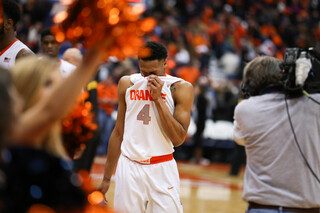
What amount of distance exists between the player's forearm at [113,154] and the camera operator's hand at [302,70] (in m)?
1.79

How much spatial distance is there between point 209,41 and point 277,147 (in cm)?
1594

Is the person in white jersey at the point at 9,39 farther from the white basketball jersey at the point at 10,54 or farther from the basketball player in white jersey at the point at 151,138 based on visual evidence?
the basketball player in white jersey at the point at 151,138

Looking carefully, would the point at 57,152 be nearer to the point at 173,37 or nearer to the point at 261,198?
the point at 261,198

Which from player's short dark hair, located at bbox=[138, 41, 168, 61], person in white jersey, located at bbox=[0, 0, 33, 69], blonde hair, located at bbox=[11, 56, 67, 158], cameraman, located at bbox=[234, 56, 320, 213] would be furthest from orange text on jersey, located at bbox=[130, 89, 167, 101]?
blonde hair, located at bbox=[11, 56, 67, 158]

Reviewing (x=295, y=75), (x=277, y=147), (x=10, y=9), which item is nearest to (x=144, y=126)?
(x=277, y=147)

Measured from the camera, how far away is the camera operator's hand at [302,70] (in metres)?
2.82

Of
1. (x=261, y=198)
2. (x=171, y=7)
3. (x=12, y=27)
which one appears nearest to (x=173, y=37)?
(x=171, y=7)

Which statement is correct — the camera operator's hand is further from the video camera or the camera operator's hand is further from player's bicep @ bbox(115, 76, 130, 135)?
player's bicep @ bbox(115, 76, 130, 135)

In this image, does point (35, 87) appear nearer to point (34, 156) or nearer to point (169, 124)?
point (34, 156)

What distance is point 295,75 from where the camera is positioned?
9.43 feet

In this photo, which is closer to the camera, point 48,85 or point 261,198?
point 48,85

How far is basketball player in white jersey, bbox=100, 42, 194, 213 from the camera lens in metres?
3.77

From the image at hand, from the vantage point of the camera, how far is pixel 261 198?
9.43 ft

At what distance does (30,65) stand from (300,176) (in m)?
1.70
